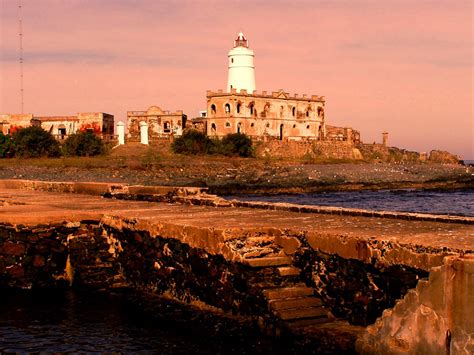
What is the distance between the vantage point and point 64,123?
275 feet

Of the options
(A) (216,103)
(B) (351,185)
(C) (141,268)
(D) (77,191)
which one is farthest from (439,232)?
(A) (216,103)

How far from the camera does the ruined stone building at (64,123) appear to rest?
80000mm

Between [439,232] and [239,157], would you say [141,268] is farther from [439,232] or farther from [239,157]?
[239,157]

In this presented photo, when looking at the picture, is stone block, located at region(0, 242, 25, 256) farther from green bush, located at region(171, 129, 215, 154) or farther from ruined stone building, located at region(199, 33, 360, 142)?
ruined stone building, located at region(199, 33, 360, 142)

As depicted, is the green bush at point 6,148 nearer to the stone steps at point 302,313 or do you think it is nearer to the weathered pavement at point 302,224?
the weathered pavement at point 302,224

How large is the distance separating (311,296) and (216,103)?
75.5 m

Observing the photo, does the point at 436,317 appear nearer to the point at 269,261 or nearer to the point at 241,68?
the point at 269,261

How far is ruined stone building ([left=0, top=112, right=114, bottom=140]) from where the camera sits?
80000 millimetres

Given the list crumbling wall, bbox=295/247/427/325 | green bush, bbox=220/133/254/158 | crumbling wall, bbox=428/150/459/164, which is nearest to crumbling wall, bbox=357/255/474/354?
crumbling wall, bbox=295/247/427/325

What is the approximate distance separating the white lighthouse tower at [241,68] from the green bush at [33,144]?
26043 mm

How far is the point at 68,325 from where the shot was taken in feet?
30.1

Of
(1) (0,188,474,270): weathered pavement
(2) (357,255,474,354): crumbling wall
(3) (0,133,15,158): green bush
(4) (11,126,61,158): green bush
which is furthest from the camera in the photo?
(3) (0,133,15,158): green bush

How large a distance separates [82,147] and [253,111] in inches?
971

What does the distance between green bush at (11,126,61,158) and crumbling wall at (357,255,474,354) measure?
64491mm
